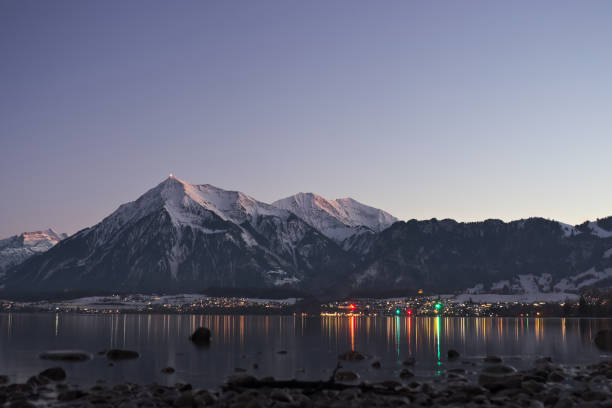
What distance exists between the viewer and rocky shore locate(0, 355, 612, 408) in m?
48.0

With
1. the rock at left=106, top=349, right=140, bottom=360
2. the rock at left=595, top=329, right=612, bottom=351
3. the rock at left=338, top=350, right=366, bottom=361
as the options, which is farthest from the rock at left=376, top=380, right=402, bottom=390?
the rock at left=595, top=329, right=612, bottom=351

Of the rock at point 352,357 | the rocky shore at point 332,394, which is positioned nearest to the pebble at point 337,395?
the rocky shore at point 332,394

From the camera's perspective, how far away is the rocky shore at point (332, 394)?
157 feet

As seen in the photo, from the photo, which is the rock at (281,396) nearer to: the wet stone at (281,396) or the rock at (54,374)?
the wet stone at (281,396)

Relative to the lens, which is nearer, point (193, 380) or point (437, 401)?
point (437, 401)

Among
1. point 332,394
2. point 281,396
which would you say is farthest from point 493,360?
point 281,396

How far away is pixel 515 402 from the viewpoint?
47.2 meters

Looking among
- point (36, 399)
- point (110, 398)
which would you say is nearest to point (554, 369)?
point (110, 398)

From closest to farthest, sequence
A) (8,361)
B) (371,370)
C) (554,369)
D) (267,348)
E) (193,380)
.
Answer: (193,380)
(554,369)
(371,370)
(8,361)
(267,348)

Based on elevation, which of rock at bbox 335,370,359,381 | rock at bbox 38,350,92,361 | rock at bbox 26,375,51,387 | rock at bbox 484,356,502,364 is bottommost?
rock at bbox 484,356,502,364

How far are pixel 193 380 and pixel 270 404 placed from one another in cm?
2488

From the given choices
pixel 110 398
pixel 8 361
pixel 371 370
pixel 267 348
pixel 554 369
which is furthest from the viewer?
pixel 267 348

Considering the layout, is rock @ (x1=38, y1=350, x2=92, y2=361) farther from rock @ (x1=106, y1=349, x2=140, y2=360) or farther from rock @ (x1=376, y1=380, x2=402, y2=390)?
rock @ (x1=376, y1=380, x2=402, y2=390)

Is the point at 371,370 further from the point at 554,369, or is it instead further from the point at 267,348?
the point at 267,348
